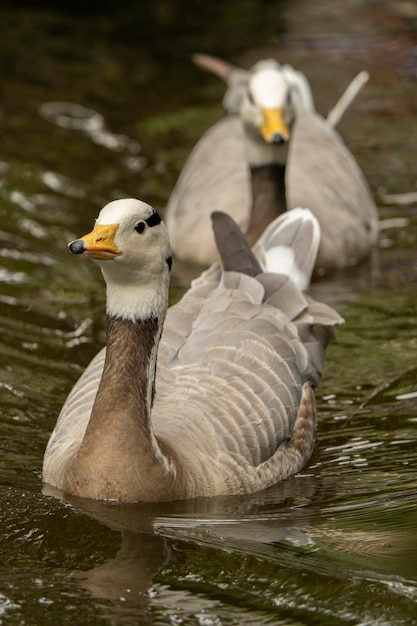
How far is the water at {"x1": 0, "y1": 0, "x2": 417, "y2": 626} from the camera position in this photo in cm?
569

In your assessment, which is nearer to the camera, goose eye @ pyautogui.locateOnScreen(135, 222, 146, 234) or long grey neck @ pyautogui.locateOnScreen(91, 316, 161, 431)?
goose eye @ pyautogui.locateOnScreen(135, 222, 146, 234)

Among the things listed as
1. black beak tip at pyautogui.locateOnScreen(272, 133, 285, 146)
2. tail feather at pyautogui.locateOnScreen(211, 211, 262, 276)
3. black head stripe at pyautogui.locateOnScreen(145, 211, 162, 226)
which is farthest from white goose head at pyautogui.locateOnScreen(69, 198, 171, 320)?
black beak tip at pyautogui.locateOnScreen(272, 133, 285, 146)

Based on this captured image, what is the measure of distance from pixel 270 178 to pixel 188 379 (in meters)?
3.64

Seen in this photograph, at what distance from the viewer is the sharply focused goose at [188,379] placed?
252 inches

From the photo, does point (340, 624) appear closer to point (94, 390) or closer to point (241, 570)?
point (241, 570)

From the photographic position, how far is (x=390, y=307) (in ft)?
32.8

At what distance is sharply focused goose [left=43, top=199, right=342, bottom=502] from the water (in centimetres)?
14

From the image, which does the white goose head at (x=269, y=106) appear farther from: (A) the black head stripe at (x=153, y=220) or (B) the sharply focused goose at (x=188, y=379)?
(A) the black head stripe at (x=153, y=220)

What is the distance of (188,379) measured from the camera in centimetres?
711

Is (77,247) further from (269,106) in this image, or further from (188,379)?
(269,106)

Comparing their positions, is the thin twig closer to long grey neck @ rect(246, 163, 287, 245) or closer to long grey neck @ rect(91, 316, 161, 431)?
long grey neck @ rect(91, 316, 161, 431)

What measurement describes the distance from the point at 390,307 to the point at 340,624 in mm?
4809

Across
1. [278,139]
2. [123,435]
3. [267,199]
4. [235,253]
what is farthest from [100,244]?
[267,199]

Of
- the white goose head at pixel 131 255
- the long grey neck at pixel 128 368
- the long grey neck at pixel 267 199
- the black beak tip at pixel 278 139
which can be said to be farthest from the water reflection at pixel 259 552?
the long grey neck at pixel 267 199
